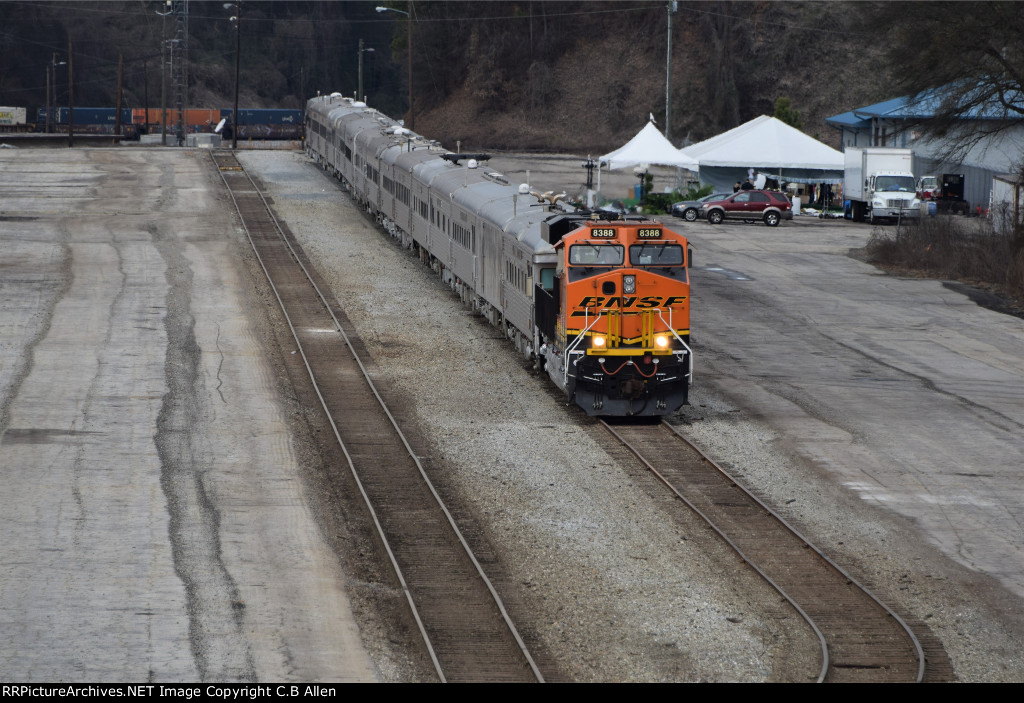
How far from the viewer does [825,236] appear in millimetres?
48188

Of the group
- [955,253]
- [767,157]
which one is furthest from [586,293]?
[767,157]

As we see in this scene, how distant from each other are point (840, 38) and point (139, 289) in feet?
234

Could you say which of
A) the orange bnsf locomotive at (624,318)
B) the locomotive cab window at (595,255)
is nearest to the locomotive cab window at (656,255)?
the orange bnsf locomotive at (624,318)

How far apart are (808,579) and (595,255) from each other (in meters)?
A: 7.68

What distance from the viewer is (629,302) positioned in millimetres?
20094

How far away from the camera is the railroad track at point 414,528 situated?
1196 cm

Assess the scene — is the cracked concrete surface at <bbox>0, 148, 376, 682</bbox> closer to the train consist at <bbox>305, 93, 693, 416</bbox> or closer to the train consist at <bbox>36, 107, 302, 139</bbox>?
the train consist at <bbox>305, 93, 693, 416</bbox>

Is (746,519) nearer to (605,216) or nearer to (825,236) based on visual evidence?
(605,216)

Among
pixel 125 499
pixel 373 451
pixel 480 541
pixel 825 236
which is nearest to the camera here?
pixel 480 541

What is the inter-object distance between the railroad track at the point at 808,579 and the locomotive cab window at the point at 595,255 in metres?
2.85

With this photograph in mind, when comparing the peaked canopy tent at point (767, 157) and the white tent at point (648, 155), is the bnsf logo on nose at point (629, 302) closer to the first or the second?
the white tent at point (648, 155)

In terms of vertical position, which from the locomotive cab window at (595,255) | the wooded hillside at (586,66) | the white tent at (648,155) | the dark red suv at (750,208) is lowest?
the locomotive cab window at (595,255)

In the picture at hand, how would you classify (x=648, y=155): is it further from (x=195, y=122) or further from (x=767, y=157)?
(x=195, y=122)

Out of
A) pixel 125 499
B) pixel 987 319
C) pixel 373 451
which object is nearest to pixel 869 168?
pixel 987 319
